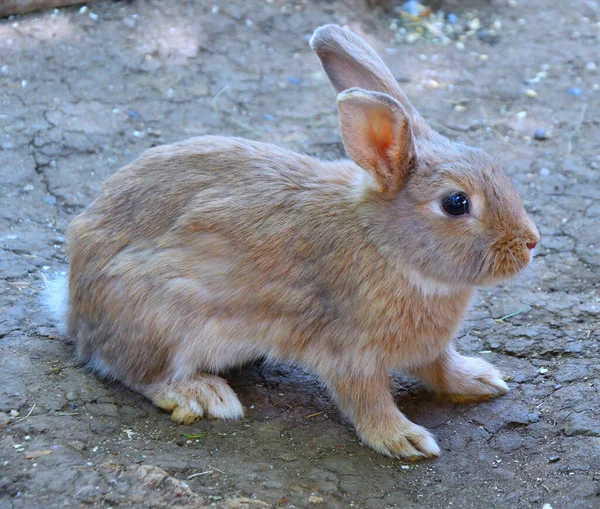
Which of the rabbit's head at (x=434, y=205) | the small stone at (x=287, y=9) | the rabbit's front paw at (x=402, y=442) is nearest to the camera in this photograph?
the rabbit's head at (x=434, y=205)

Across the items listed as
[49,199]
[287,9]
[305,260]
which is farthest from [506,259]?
[287,9]

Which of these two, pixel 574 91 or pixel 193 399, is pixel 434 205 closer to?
pixel 193 399

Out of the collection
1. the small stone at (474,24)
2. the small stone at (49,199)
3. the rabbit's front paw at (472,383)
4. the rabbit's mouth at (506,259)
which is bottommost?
the small stone at (49,199)

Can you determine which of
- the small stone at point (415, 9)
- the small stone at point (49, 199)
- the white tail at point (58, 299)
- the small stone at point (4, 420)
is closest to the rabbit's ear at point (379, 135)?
the white tail at point (58, 299)

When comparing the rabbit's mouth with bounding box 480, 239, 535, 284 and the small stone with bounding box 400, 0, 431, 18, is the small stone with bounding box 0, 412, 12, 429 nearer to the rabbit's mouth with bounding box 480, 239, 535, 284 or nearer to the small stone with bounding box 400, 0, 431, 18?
the rabbit's mouth with bounding box 480, 239, 535, 284

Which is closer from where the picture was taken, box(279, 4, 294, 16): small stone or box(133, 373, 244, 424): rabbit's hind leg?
box(133, 373, 244, 424): rabbit's hind leg

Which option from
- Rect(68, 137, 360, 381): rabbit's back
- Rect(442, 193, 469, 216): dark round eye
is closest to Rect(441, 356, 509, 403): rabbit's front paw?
Rect(68, 137, 360, 381): rabbit's back

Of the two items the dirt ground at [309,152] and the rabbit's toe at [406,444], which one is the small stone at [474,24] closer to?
the dirt ground at [309,152]
